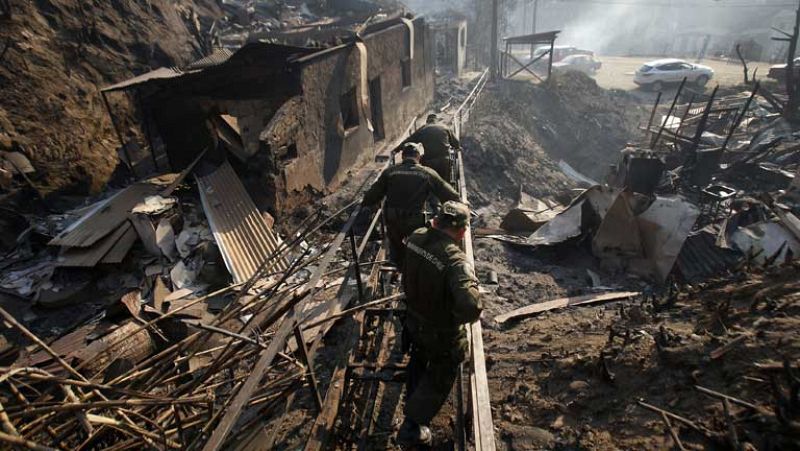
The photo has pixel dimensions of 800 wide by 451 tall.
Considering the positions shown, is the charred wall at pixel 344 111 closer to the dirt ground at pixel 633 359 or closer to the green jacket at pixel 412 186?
the green jacket at pixel 412 186

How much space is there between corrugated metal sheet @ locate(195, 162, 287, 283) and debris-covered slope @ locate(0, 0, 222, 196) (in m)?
2.84

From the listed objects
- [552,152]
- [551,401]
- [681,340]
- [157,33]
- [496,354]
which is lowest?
[552,152]

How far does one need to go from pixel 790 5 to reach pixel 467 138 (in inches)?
1891

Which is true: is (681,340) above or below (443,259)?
below

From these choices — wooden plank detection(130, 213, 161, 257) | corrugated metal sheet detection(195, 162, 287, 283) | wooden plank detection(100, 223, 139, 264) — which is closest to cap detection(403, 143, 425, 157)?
corrugated metal sheet detection(195, 162, 287, 283)

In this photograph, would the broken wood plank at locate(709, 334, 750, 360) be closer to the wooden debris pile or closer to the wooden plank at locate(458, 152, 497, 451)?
the wooden plank at locate(458, 152, 497, 451)

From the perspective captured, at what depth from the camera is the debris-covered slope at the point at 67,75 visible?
773 centimetres

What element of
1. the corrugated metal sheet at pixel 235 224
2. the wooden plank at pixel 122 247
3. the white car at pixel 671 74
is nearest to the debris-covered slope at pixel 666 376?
the corrugated metal sheet at pixel 235 224

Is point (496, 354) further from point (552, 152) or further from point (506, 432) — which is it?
point (552, 152)

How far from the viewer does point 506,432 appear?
3.72m

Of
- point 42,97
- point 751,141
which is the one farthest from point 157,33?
point 751,141

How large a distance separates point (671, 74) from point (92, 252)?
26862 mm

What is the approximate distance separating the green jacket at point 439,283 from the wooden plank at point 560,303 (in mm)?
2645

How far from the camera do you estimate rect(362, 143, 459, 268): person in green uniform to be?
15.3ft
